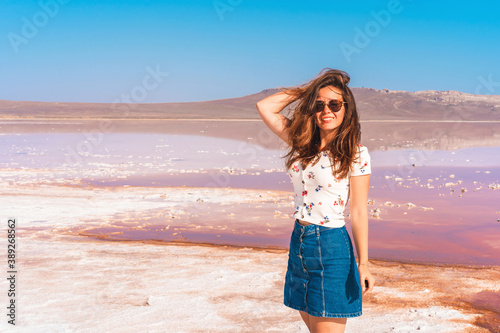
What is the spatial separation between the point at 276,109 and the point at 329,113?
12.1 inches

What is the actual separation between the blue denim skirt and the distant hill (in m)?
101

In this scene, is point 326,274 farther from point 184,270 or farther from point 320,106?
point 184,270

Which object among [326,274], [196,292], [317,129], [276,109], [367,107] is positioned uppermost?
[367,107]

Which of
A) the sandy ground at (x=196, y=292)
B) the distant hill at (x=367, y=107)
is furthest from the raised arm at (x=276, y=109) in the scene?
the distant hill at (x=367, y=107)

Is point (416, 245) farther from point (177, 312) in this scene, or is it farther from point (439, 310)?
point (177, 312)

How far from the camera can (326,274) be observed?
234cm

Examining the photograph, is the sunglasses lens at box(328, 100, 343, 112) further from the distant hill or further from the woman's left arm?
the distant hill

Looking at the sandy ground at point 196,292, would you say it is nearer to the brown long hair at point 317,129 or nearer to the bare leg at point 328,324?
the bare leg at point 328,324

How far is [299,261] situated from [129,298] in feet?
7.41

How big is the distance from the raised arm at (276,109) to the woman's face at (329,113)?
183mm

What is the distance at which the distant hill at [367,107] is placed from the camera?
355 feet

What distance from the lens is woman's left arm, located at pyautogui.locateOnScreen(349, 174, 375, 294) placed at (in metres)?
2.40

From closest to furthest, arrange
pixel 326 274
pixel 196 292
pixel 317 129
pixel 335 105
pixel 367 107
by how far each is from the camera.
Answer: pixel 326 274 < pixel 335 105 < pixel 317 129 < pixel 196 292 < pixel 367 107

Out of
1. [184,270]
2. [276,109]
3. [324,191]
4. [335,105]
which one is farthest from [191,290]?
[335,105]
